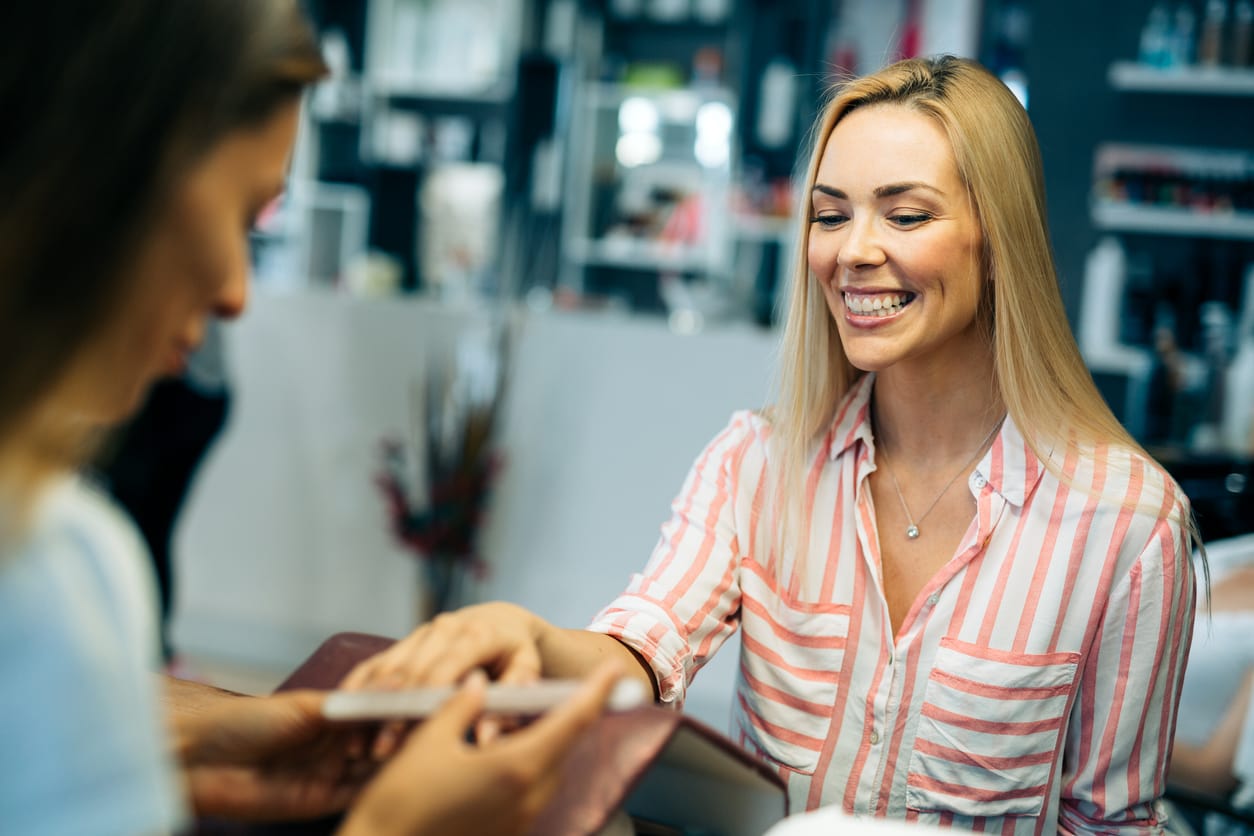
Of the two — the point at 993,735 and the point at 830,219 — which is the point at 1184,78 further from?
the point at 993,735

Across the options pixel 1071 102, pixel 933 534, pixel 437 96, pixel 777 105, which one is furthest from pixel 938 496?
pixel 437 96

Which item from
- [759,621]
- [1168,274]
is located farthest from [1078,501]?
[1168,274]

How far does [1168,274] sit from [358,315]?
2825 mm

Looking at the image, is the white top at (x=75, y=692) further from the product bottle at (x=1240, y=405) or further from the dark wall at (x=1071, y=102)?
the dark wall at (x=1071, y=102)

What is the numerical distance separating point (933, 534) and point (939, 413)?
0.50 ft

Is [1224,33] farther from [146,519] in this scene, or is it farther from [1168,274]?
[146,519]

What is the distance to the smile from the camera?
135 cm

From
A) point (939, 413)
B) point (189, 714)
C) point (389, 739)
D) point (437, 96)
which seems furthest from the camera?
point (437, 96)

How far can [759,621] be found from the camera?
138 cm

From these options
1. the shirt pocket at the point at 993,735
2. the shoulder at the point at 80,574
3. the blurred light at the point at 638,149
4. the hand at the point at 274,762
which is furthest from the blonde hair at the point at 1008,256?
the blurred light at the point at 638,149

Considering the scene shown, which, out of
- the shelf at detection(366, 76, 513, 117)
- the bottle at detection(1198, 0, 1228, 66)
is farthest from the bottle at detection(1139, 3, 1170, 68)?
the shelf at detection(366, 76, 513, 117)

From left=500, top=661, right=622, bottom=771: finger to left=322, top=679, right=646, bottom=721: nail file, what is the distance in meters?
0.01

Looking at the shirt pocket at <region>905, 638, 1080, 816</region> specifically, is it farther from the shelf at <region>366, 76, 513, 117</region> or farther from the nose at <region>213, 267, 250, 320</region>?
the shelf at <region>366, 76, 513, 117</region>

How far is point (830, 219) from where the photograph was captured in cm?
141
